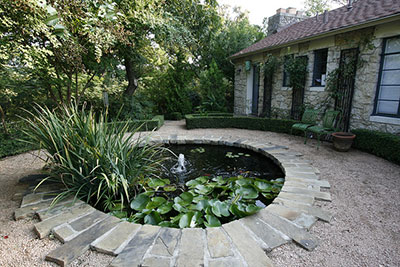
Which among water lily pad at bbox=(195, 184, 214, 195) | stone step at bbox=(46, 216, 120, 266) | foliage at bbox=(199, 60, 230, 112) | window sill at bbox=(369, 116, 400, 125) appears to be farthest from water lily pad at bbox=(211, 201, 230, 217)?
foliage at bbox=(199, 60, 230, 112)

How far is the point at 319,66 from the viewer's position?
17.6ft

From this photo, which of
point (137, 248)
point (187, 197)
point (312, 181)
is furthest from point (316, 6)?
point (137, 248)

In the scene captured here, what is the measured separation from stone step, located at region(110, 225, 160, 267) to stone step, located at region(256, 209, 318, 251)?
97 centimetres

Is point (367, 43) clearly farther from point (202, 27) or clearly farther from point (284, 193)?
point (202, 27)

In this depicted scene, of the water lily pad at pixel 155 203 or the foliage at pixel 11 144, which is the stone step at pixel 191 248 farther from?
the foliage at pixel 11 144

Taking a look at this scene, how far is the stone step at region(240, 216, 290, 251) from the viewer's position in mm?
1589

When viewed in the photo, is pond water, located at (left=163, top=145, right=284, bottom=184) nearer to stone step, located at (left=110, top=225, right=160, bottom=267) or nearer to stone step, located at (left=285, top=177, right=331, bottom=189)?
stone step, located at (left=285, top=177, right=331, bottom=189)

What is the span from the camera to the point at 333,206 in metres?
2.18

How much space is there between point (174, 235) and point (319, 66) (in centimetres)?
552

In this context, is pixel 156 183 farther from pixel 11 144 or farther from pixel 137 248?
pixel 11 144

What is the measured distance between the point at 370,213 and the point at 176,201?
6.37 ft

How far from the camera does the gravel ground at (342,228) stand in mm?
1467

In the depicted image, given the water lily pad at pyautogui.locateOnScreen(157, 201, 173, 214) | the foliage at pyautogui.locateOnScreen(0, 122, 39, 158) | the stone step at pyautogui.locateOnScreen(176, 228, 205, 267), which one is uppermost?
the foliage at pyautogui.locateOnScreen(0, 122, 39, 158)

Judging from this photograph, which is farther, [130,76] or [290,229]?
[130,76]
